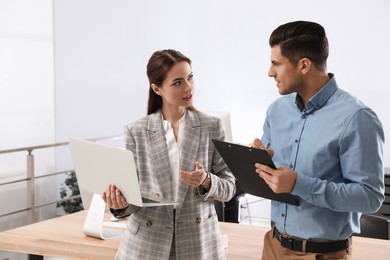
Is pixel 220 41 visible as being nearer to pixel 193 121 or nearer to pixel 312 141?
pixel 193 121

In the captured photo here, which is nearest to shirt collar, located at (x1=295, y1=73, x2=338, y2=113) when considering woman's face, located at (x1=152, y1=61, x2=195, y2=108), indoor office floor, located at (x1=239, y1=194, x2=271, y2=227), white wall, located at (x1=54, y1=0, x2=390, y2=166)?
woman's face, located at (x1=152, y1=61, x2=195, y2=108)

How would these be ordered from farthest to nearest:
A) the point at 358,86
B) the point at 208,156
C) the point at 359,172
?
the point at 358,86 < the point at 208,156 < the point at 359,172

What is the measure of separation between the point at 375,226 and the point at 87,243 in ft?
4.66

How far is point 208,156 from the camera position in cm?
227

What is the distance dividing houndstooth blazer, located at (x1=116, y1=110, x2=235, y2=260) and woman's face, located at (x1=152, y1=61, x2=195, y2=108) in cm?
7

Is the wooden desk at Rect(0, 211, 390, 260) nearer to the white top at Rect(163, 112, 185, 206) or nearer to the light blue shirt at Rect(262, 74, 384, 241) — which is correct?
the white top at Rect(163, 112, 185, 206)

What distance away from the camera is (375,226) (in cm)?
332

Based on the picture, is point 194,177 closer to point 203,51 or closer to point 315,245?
point 315,245

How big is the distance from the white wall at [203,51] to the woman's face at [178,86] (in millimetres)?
4003

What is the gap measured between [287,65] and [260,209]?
481cm

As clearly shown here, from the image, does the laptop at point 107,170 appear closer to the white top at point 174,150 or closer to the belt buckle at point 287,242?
→ the white top at point 174,150

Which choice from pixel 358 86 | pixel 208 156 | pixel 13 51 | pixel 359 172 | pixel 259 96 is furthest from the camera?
pixel 13 51

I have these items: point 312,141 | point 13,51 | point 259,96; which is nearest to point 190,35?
point 259,96

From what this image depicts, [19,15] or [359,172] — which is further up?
[19,15]
